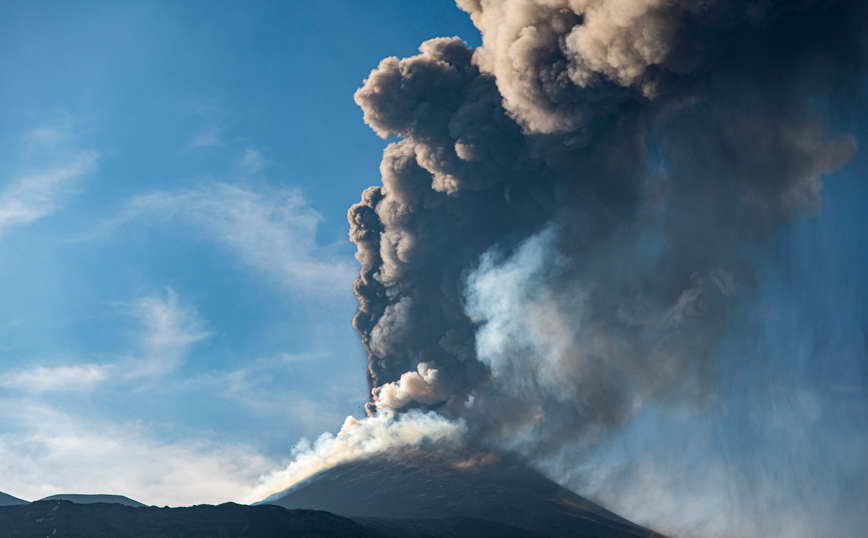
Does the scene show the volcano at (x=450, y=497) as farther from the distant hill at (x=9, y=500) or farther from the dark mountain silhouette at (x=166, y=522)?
the distant hill at (x=9, y=500)

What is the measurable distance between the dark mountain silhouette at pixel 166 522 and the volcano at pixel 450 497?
17.9 ft

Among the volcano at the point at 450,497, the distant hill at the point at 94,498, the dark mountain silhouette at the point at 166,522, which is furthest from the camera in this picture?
the distant hill at the point at 94,498

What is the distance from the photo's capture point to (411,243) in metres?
61.6

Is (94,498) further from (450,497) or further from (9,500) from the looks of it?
(450,497)

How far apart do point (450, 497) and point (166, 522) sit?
27.1 m

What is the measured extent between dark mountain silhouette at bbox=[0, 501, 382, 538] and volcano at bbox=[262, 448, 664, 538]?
5441mm

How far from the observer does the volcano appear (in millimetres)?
49531

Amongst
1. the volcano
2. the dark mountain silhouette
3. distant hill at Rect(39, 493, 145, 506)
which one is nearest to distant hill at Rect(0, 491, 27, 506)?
distant hill at Rect(39, 493, 145, 506)

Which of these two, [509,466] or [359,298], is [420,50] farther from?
[509,466]

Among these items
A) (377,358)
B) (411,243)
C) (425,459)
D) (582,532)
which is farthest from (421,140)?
(582,532)

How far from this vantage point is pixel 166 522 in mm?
37594

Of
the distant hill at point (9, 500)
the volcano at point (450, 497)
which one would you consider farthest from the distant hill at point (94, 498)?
the volcano at point (450, 497)

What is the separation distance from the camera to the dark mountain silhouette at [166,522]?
34656mm

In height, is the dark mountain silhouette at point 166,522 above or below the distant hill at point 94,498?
below
